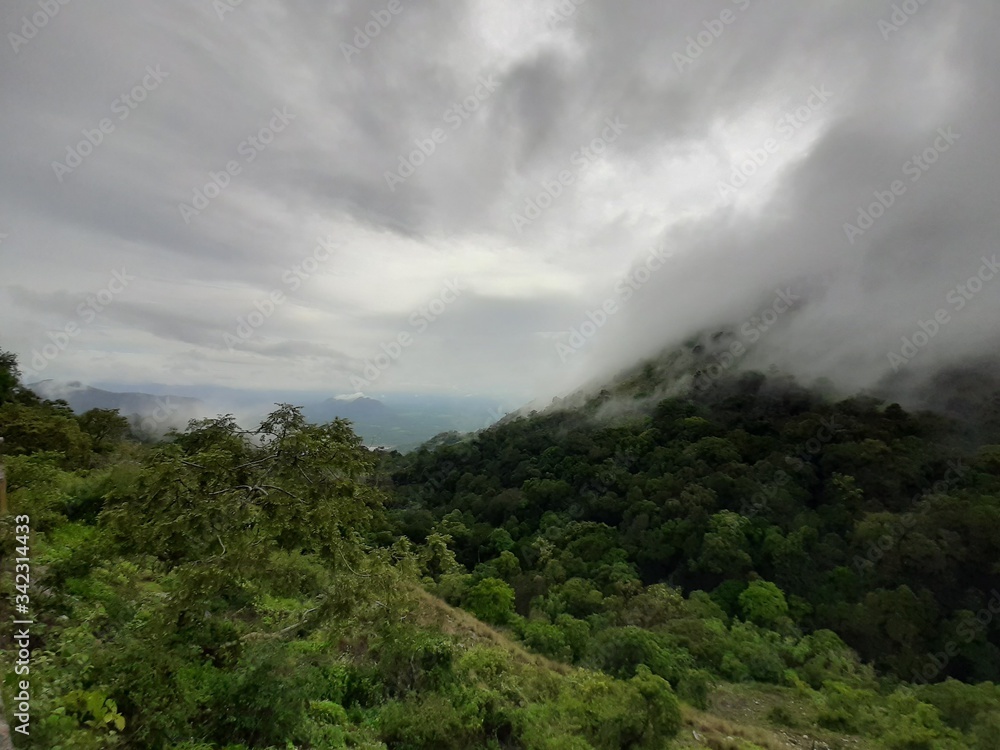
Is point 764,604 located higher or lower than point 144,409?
lower

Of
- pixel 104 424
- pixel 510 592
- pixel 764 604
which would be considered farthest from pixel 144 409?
pixel 764 604

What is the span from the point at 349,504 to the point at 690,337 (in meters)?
109

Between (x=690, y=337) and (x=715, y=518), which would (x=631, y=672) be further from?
(x=690, y=337)

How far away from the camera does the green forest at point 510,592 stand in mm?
6082

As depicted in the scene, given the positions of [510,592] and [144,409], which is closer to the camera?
[510,592]

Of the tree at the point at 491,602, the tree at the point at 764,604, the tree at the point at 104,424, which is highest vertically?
the tree at the point at 104,424

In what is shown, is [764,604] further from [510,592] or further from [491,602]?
[491,602]

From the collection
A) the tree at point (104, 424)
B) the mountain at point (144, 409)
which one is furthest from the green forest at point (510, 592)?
the mountain at point (144, 409)

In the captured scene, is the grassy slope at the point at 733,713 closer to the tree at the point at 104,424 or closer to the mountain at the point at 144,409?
the mountain at the point at 144,409

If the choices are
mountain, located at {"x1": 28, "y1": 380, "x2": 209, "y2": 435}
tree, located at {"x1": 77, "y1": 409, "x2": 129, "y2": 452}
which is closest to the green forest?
tree, located at {"x1": 77, "y1": 409, "x2": 129, "y2": 452}

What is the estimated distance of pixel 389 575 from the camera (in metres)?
6.91

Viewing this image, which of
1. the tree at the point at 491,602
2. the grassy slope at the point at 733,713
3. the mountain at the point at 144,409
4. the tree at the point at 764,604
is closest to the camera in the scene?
the grassy slope at the point at 733,713

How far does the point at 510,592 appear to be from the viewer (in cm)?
2403

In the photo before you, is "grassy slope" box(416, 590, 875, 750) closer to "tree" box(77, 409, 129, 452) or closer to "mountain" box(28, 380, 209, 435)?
"mountain" box(28, 380, 209, 435)
